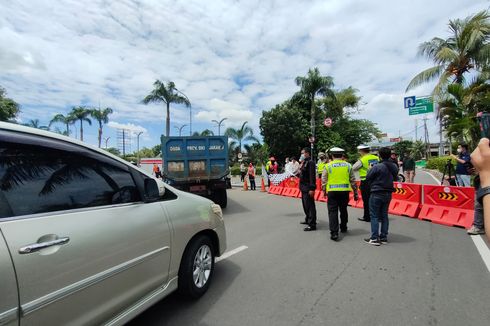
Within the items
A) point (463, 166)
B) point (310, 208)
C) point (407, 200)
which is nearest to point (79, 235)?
point (310, 208)

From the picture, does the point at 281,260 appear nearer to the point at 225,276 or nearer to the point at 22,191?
the point at 225,276

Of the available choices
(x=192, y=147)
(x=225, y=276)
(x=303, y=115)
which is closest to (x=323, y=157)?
(x=192, y=147)

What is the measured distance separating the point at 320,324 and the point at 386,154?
144 inches

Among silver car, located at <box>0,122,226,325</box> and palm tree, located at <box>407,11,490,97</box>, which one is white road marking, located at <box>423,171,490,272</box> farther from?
palm tree, located at <box>407,11,490,97</box>

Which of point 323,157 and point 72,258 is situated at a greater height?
point 323,157

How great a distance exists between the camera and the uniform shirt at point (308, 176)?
6.33 metres

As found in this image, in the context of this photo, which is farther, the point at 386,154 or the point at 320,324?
the point at 386,154

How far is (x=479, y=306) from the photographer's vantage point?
307 centimetres

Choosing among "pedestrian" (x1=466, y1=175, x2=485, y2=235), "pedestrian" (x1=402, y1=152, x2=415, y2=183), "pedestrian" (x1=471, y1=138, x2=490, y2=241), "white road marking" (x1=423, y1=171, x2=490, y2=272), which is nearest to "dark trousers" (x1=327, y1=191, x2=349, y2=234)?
"white road marking" (x1=423, y1=171, x2=490, y2=272)

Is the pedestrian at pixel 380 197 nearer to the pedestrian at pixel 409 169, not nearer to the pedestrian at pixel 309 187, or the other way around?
the pedestrian at pixel 309 187

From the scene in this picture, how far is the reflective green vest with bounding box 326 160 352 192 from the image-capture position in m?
5.62

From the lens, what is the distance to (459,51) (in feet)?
47.8

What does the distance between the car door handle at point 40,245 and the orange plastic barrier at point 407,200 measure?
792cm

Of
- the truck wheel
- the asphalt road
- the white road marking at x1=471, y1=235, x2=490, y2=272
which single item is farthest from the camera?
the truck wheel
